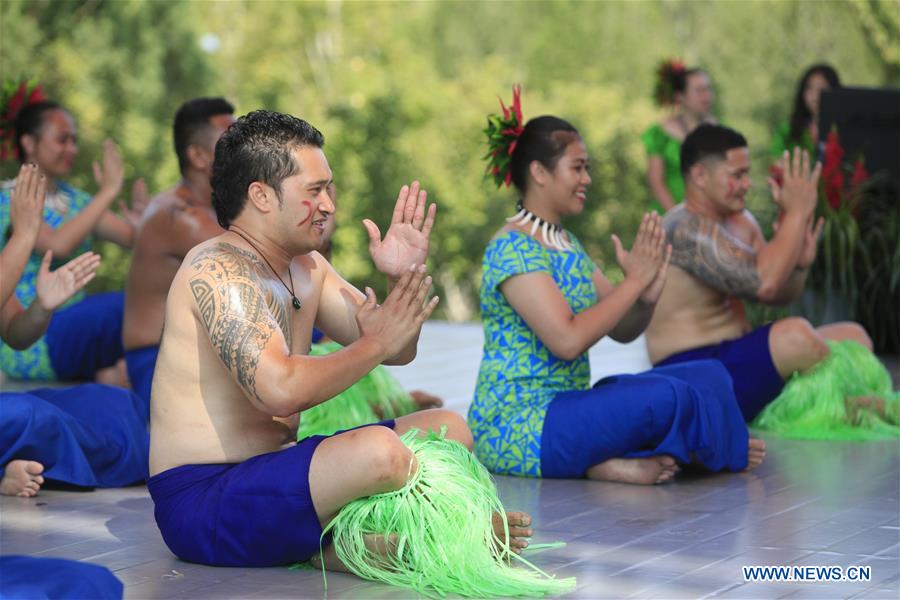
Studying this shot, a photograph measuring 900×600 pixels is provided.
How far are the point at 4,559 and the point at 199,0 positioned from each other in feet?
77.2

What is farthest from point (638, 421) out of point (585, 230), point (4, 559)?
point (585, 230)

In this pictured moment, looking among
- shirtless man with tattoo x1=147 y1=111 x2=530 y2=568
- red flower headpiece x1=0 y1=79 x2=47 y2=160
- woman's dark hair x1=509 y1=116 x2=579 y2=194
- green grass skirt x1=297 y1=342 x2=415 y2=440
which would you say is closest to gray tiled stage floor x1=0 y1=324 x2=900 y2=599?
shirtless man with tattoo x1=147 y1=111 x2=530 y2=568

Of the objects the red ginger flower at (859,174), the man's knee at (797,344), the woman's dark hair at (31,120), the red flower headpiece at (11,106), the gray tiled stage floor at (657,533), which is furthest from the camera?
the red ginger flower at (859,174)

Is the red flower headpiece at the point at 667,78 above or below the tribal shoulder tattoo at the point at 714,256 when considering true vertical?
above

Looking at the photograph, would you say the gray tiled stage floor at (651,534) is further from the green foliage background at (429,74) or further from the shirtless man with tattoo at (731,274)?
the green foliage background at (429,74)

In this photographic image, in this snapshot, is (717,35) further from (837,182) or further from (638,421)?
(638,421)

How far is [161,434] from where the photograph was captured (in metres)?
3.42

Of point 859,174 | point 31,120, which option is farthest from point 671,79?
point 31,120

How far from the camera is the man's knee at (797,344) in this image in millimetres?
5195

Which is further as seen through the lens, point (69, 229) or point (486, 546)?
point (69, 229)

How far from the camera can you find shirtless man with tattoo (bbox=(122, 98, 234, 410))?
5367 mm

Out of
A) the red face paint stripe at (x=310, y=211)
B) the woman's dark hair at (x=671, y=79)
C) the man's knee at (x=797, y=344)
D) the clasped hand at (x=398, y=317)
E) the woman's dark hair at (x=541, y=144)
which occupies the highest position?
the woman's dark hair at (x=671, y=79)

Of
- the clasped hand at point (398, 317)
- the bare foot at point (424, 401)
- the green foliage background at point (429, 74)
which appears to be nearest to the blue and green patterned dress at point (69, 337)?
the bare foot at point (424, 401)

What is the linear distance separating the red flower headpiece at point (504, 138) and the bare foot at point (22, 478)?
1711 millimetres
